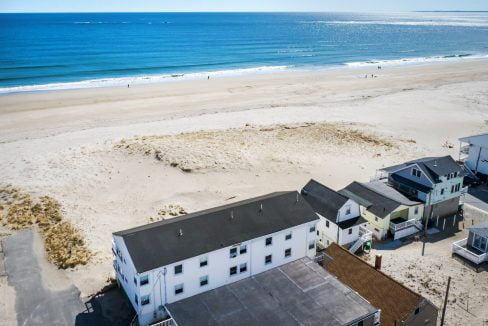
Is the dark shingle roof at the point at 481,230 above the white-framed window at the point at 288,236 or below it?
below

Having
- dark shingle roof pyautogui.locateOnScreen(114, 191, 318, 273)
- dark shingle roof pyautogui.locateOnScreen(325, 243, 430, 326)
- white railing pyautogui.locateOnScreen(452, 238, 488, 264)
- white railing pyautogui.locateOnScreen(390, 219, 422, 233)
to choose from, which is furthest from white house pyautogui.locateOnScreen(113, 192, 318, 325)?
white railing pyautogui.locateOnScreen(452, 238, 488, 264)

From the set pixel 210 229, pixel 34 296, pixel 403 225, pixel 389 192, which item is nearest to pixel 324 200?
pixel 403 225

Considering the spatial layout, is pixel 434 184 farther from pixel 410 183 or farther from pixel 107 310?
pixel 107 310

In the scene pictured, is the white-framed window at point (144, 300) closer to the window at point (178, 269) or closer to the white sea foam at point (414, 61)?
the window at point (178, 269)

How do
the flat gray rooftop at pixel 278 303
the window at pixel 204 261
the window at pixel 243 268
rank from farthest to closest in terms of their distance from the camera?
the window at pixel 243 268, the window at pixel 204 261, the flat gray rooftop at pixel 278 303

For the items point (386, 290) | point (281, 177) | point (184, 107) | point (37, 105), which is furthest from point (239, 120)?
point (386, 290)

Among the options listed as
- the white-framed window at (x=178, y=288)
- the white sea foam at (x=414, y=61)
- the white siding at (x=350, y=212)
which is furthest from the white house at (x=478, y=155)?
the white sea foam at (x=414, y=61)
